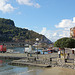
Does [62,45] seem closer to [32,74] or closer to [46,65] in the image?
[46,65]

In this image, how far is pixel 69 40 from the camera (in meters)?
31.8

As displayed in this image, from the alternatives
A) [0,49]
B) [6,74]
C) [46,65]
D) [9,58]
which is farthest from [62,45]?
[0,49]

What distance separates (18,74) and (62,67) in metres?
7.83

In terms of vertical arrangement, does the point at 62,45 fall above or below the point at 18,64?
above

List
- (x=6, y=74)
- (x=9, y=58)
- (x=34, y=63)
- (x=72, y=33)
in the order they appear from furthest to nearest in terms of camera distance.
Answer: (x=72, y=33), (x=9, y=58), (x=34, y=63), (x=6, y=74)

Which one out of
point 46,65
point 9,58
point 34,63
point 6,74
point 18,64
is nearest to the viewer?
point 6,74

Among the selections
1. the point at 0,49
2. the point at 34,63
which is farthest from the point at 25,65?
the point at 0,49

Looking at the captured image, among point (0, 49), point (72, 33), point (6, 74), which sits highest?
point (72, 33)

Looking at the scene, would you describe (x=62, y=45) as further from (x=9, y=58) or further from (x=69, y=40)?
(x=9, y=58)

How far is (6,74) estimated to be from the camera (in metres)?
22.7

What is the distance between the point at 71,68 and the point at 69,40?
960 cm

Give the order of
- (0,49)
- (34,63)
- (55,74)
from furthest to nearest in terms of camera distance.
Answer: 1. (0,49)
2. (34,63)
3. (55,74)

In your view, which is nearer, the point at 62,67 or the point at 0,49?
the point at 62,67

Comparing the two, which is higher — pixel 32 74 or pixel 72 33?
pixel 72 33
